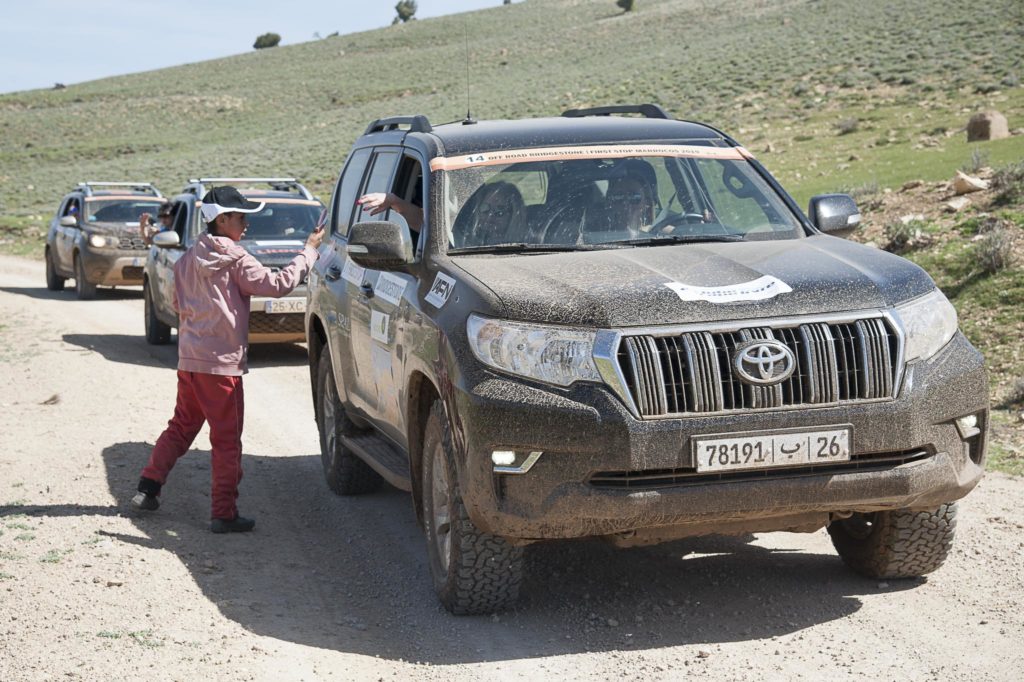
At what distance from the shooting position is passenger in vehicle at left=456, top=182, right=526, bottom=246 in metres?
6.17

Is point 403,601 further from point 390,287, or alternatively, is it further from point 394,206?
point 394,206

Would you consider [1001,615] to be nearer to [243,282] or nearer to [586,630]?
[586,630]

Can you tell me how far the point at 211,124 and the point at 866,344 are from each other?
85.7m

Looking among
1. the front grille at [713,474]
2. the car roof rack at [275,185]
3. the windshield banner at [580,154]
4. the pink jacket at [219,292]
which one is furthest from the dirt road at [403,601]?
the car roof rack at [275,185]

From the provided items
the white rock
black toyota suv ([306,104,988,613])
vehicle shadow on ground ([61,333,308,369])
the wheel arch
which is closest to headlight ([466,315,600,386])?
black toyota suv ([306,104,988,613])

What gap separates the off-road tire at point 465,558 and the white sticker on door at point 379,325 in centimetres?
87

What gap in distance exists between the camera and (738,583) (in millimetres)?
5984

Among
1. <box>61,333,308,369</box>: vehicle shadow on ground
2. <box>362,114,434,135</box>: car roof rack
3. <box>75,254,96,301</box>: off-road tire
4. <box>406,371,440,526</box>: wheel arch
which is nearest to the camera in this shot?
<box>406,371,440,526</box>: wheel arch

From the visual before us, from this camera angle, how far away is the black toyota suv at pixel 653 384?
193 inches

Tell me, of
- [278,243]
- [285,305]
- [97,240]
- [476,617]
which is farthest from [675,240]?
[97,240]

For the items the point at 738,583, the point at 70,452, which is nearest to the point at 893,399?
the point at 738,583

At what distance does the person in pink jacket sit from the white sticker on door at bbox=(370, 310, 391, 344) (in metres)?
0.63

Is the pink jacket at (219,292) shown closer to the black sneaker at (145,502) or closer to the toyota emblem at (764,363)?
the black sneaker at (145,502)

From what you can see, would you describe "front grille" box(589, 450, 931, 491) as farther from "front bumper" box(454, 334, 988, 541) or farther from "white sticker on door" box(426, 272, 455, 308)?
"white sticker on door" box(426, 272, 455, 308)
